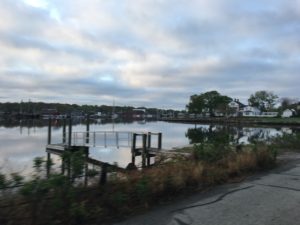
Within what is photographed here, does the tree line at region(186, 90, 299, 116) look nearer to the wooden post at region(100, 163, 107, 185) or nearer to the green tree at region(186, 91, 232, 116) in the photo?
the green tree at region(186, 91, 232, 116)

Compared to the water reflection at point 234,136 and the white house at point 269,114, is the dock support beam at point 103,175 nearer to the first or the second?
the water reflection at point 234,136

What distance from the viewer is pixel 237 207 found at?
8523 mm

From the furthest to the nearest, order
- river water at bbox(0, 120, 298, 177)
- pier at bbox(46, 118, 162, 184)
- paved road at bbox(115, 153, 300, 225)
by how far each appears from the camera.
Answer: pier at bbox(46, 118, 162, 184), river water at bbox(0, 120, 298, 177), paved road at bbox(115, 153, 300, 225)

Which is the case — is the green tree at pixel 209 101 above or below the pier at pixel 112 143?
above

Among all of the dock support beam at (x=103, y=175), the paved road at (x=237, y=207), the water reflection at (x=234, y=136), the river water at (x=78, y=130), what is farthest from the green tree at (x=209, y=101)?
the dock support beam at (x=103, y=175)

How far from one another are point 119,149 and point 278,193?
1216 inches

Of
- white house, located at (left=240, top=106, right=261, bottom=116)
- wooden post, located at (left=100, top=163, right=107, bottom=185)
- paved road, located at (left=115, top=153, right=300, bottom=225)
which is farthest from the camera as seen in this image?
white house, located at (left=240, top=106, right=261, bottom=116)

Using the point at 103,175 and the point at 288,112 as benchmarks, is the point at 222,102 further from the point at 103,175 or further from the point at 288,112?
the point at 103,175

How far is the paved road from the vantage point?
24.5ft

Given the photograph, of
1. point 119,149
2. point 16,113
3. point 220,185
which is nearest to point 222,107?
point 16,113

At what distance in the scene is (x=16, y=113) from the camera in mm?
186125

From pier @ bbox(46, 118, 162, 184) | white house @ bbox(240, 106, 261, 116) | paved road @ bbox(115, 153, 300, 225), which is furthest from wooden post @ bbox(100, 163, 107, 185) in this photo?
white house @ bbox(240, 106, 261, 116)

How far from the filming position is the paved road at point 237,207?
7.46 metres

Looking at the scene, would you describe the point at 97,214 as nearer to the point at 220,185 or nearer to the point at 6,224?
the point at 6,224
